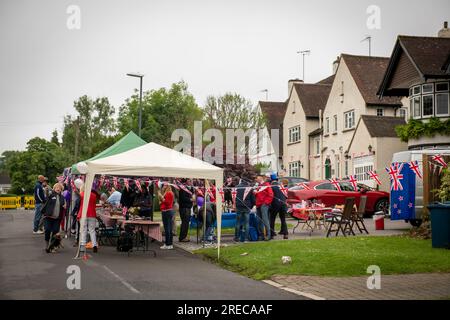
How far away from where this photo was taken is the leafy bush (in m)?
30.6

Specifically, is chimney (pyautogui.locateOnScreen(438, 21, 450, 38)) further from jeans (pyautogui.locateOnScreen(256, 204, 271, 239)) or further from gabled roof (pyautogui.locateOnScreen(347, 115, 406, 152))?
jeans (pyautogui.locateOnScreen(256, 204, 271, 239))

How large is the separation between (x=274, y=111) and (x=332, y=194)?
3802cm

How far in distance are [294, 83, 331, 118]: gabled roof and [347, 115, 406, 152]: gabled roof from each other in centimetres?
1116

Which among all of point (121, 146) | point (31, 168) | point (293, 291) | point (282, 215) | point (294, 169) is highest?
point (31, 168)

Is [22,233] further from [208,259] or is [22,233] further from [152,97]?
[152,97]

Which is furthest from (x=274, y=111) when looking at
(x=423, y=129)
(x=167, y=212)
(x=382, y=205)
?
(x=167, y=212)

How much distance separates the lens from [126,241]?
52.9 ft

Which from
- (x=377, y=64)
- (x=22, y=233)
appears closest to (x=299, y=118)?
(x=377, y=64)

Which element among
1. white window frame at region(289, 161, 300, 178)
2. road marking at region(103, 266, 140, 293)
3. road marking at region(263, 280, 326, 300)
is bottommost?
road marking at region(263, 280, 326, 300)

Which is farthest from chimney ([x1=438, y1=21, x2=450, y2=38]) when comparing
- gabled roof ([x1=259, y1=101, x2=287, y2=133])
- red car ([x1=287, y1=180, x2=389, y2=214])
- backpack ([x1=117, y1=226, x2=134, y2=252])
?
backpack ([x1=117, y1=226, x2=134, y2=252])

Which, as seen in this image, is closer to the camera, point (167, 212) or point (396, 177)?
point (167, 212)

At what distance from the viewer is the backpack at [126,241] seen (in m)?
15.9

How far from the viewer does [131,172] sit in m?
14.7

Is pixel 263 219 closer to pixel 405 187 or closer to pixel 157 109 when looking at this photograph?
pixel 405 187
